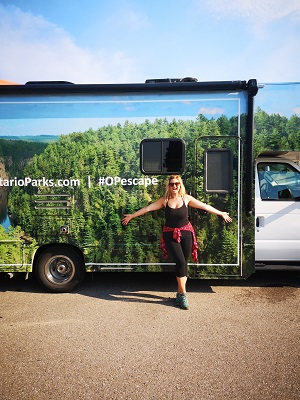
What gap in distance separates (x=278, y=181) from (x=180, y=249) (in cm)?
207

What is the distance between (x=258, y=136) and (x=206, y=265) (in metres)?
2.12

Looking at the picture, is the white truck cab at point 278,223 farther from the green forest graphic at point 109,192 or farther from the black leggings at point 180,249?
the black leggings at point 180,249

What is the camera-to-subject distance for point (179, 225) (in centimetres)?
462

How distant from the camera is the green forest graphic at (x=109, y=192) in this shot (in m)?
4.78

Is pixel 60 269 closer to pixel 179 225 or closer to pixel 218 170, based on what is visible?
pixel 179 225

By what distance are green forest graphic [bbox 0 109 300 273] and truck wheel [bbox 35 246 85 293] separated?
259mm

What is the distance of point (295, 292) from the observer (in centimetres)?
516

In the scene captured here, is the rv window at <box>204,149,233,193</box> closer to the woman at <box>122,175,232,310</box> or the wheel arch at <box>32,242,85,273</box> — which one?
the woman at <box>122,175,232,310</box>

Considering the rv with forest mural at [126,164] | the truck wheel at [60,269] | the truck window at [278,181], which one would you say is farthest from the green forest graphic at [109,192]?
the truck window at [278,181]

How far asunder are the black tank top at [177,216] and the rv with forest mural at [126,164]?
0.77 feet

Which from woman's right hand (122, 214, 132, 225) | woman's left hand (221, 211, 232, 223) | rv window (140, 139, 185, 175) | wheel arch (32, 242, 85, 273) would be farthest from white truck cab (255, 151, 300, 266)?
wheel arch (32, 242, 85, 273)

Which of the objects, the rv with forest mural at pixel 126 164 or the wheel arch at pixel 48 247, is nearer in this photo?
the rv with forest mural at pixel 126 164

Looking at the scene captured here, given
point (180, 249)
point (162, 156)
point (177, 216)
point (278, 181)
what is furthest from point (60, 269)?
point (278, 181)

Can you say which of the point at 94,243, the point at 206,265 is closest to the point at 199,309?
the point at 206,265
